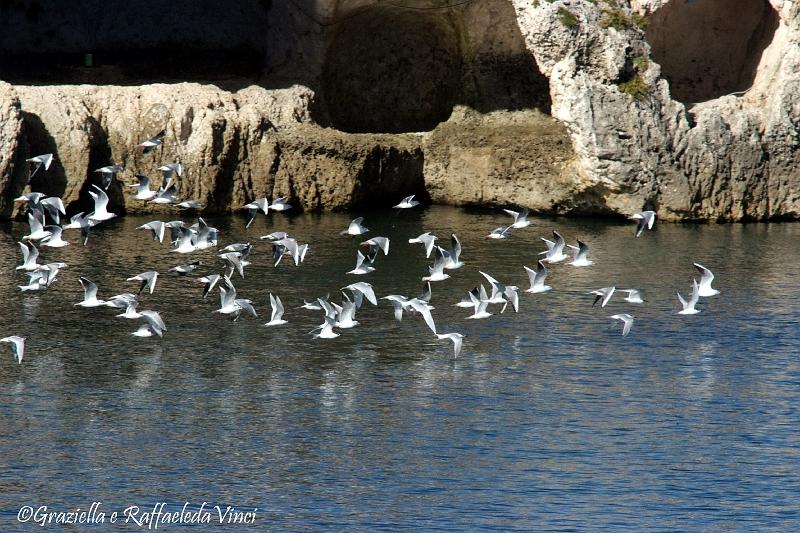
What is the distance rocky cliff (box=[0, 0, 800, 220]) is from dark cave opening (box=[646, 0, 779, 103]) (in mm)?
59

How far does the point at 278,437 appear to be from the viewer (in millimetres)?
25750

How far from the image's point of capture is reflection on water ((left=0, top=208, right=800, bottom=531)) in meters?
23.2

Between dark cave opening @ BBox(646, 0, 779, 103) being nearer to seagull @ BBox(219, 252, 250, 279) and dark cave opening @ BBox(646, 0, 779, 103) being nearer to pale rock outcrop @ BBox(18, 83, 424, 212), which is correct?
pale rock outcrop @ BBox(18, 83, 424, 212)

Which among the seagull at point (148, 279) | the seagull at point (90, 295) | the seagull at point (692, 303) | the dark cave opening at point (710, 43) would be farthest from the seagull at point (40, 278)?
the dark cave opening at point (710, 43)

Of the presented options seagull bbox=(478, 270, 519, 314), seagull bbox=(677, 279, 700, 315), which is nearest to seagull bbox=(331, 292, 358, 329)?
seagull bbox=(478, 270, 519, 314)

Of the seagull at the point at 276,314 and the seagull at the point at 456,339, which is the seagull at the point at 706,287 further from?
the seagull at the point at 276,314

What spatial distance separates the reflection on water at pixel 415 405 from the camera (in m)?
23.2

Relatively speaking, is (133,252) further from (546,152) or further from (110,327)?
(546,152)

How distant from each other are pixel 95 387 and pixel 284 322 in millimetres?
5378

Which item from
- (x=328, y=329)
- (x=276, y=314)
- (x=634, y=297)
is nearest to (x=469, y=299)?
(x=634, y=297)

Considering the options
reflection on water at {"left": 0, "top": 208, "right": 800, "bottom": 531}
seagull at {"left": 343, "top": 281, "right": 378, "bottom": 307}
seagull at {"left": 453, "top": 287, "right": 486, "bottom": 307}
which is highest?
seagull at {"left": 343, "top": 281, "right": 378, "bottom": 307}

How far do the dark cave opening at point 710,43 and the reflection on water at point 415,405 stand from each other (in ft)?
40.5

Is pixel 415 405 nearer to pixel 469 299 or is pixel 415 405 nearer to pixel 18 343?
pixel 469 299

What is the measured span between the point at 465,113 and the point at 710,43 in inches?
351
